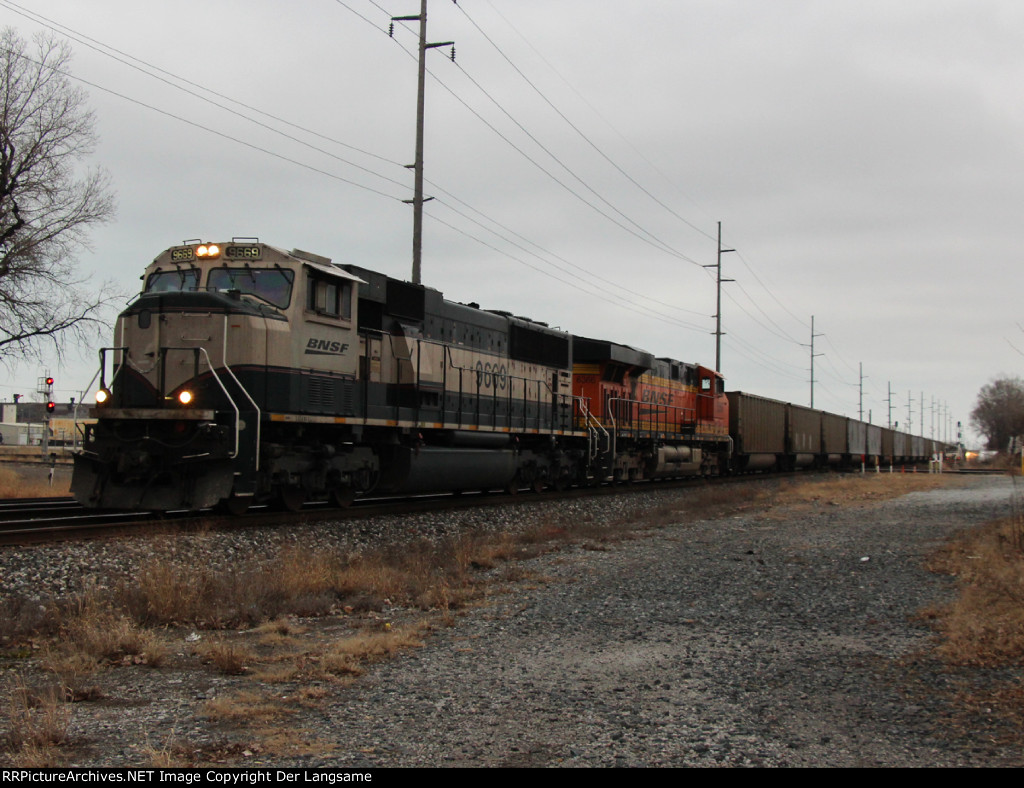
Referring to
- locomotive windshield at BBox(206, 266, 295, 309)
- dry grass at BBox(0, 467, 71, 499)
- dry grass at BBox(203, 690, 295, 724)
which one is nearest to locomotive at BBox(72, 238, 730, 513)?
locomotive windshield at BBox(206, 266, 295, 309)

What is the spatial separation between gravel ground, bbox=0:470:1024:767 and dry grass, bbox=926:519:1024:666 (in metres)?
0.22

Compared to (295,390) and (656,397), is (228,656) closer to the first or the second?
(295,390)

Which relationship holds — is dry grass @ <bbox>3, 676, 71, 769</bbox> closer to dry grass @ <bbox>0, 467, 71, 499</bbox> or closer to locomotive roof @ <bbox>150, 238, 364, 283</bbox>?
locomotive roof @ <bbox>150, 238, 364, 283</bbox>

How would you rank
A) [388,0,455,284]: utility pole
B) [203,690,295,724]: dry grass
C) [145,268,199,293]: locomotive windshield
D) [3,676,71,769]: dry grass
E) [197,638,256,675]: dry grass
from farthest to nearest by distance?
1. [388,0,455,284]: utility pole
2. [145,268,199,293]: locomotive windshield
3. [197,638,256,675]: dry grass
4. [203,690,295,724]: dry grass
5. [3,676,71,769]: dry grass

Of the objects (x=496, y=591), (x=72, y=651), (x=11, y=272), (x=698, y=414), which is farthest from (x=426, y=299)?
(x=698, y=414)

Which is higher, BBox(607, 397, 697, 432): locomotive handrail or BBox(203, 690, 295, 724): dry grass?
BBox(607, 397, 697, 432): locomotive handrail

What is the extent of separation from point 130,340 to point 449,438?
21.4 feet

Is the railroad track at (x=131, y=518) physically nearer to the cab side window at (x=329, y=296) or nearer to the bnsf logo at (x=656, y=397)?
the cab side window at (x=329, y=296)

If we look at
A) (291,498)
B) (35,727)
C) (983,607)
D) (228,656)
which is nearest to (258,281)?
(291,498)

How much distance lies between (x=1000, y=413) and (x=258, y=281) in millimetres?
133050

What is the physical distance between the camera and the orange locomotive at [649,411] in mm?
24609

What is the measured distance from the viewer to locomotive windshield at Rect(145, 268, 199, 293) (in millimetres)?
13227

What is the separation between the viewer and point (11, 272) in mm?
25812

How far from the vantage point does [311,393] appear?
529 inches
